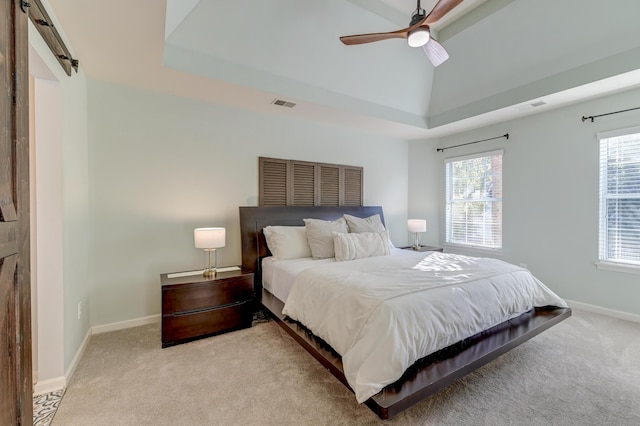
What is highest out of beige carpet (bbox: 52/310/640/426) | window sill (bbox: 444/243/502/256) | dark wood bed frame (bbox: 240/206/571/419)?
window sill (bbox: 444/243/502/256)

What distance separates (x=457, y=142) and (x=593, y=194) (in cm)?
202

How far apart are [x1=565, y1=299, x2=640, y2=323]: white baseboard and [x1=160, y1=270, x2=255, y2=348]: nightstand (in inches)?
163

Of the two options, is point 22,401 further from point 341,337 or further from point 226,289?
point 226,289

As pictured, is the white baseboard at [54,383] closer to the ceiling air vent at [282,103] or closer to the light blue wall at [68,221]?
the light blue wall at [68,221]

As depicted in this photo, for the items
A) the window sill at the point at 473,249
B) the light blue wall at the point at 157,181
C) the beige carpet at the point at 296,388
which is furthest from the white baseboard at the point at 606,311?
the light blue wall at the point at 157,181

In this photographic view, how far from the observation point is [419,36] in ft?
7.97

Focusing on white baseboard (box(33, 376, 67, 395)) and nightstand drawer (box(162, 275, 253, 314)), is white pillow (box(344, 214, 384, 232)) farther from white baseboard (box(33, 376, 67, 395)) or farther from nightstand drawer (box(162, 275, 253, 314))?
white baseboard (box(33, 376, 67, 395))

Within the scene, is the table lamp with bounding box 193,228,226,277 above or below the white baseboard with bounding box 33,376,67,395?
above

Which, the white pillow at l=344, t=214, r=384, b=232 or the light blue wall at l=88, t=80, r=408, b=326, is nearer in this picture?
the light blue wall at l=88, t=80, r=408, b=326

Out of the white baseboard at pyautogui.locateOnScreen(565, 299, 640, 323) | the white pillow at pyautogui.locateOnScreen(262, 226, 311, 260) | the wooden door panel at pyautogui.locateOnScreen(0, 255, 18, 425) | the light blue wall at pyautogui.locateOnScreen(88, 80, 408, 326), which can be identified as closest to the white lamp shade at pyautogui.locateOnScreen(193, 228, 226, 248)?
the light blue wall at pyautogui.locateOnScreen(88, 80, 408, 326)

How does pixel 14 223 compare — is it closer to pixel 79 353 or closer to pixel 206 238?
pixel 206 238

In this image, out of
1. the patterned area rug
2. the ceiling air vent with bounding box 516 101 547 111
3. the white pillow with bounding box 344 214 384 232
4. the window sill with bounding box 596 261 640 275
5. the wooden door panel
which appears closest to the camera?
the wooden door panel

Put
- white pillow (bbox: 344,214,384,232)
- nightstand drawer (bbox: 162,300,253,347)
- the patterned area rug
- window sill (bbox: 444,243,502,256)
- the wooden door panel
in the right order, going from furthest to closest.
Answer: window sill (bbox: 444,243,502,256), white pillow (bbox: 344,214,384,232), nightstand drawer (bbox: 162,300,253,347), the patterned area rug, the wooden door panel

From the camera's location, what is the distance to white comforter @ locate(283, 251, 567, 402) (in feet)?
5.52
